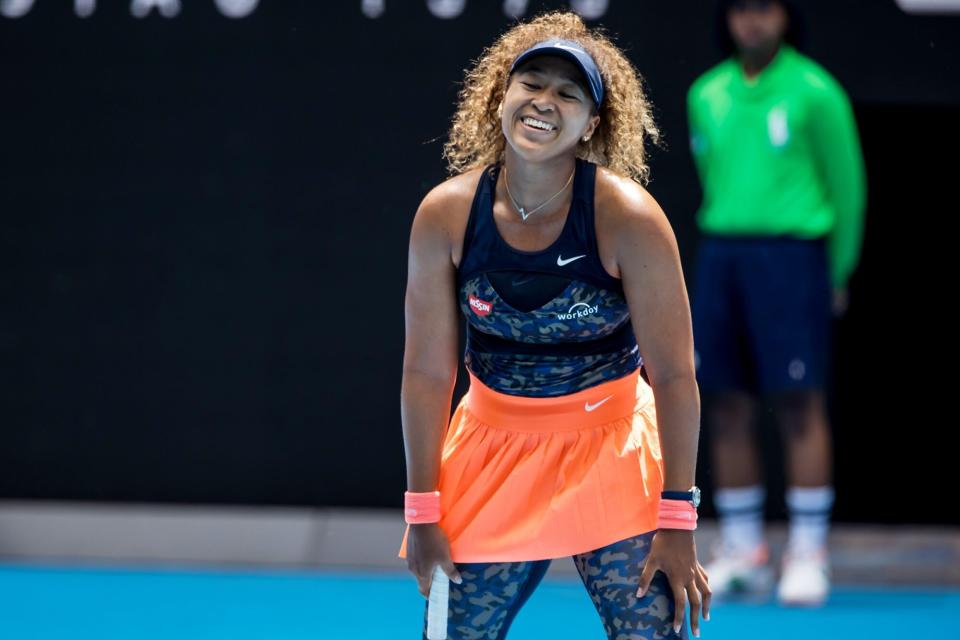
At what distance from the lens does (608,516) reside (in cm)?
261

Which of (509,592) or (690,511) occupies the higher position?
(690,511)

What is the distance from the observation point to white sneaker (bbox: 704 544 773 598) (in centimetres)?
478

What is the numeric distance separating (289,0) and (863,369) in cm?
246

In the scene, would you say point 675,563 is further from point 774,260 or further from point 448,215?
point 774,260

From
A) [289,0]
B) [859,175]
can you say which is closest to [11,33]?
[289,0]

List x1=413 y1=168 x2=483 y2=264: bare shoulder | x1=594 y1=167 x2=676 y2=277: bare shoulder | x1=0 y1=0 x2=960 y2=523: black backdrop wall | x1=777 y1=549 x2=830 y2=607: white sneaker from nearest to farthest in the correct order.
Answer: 1. x1=594 y1=167 x2=676 y2=277: bare shoulder
2. x1=413 y1=168 x2=483 y2=264: bare shoulder
3. x1=777 y1=549 x2=830 y2=607: white sneaker
4. x1=0 y1=0 x2=960 y2=523: black backdrop wall

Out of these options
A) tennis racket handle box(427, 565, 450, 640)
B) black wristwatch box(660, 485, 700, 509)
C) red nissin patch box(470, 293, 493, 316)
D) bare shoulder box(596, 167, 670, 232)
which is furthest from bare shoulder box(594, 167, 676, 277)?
tennis racket handle box(427, 565, 450, 640)

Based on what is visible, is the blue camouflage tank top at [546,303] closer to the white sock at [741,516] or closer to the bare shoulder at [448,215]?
the bare shoulder at [448,215]

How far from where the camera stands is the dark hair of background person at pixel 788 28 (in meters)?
4.84

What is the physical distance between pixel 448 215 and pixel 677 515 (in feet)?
2.24

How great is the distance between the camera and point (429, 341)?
2668 mm

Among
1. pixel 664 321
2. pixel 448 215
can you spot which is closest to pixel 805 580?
pixel 664 321

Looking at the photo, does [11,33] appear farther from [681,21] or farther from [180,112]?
[681,21]

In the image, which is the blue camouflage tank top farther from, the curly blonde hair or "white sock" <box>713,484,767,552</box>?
"white sock" <box>713,484,767,552</box>
